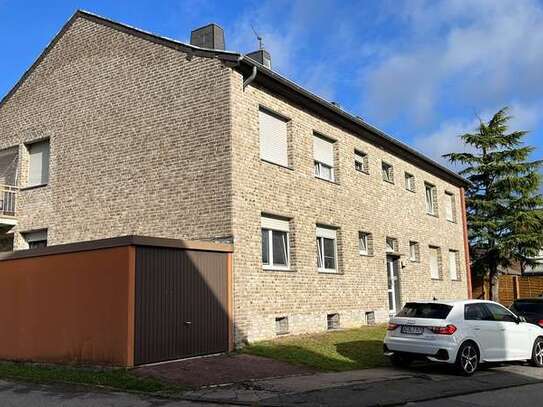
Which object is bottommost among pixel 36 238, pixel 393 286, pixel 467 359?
pixel 467 359

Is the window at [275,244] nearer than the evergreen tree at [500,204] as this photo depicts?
Yes

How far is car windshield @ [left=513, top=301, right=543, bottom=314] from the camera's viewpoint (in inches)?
600

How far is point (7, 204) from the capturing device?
59.4 feet

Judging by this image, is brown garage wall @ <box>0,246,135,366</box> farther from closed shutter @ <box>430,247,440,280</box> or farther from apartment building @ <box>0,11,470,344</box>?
closed shutter @ <box>430,247,440,280</box>

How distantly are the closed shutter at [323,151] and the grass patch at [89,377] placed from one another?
9.29m

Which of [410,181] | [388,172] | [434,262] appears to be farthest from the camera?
[434,262]

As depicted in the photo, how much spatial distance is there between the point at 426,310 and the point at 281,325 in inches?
172

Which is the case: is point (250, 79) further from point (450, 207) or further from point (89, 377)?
point (450, 207)

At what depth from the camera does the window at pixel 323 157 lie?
695 inches

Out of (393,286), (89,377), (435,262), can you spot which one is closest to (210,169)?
(89,377)

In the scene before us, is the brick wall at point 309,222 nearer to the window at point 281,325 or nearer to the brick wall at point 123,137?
the window at point 281,325

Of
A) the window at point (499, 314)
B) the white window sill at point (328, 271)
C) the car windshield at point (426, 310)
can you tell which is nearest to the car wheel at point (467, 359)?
the car windshield at point (426, 310)

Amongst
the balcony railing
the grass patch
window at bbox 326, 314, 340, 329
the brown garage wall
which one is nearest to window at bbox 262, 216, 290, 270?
window at bbox 326, 314, 340, 329

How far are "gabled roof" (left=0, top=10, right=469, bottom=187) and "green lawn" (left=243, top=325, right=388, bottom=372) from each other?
6520mm
